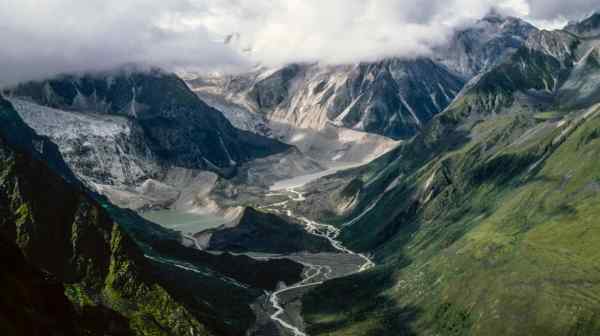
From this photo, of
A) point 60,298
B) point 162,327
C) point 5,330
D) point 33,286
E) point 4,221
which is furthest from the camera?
point 4,221

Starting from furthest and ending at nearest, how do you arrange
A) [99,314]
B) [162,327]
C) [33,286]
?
1. [162,327]
2. [99,314]
3. [33,286]

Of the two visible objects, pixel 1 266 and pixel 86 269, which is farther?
pixel 86 269

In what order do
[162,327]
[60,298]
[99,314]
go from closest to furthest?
[60,298] < [99,314] < [162,327]

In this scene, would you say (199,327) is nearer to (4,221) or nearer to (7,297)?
(4,221)

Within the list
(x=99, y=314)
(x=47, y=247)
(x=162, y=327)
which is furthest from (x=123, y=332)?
(x=47, y=247)

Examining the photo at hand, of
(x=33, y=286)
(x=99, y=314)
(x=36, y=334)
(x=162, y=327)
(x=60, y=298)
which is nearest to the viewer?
(x=36, y=334)

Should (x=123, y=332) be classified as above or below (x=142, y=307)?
above

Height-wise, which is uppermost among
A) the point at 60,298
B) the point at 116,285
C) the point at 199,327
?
the point at 60,298

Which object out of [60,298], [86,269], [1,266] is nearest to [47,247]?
[86,269]

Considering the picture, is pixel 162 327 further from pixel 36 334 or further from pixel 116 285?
pixel 36 334
